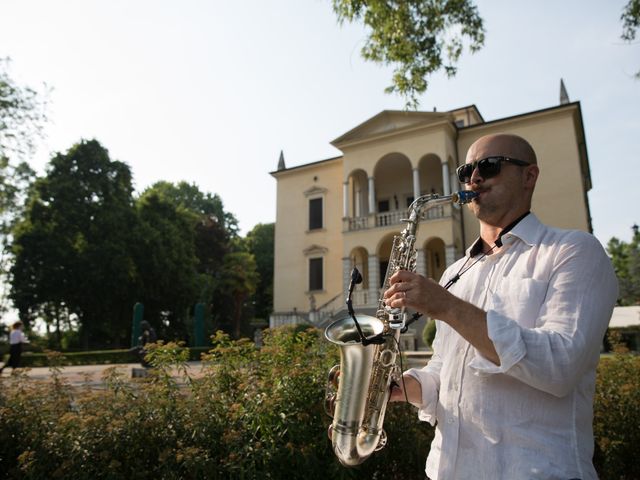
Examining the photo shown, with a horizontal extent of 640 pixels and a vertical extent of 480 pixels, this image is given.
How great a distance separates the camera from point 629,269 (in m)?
49.6

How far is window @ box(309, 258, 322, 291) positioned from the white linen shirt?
85.1 feet

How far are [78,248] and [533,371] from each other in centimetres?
3317

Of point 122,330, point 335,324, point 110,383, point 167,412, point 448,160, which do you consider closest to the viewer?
point 335,324

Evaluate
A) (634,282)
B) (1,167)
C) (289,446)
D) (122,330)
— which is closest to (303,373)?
(289,446)

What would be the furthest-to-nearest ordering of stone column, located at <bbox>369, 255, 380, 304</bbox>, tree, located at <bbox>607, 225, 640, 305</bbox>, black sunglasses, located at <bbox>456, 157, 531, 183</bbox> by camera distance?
1. tree, located at <bbox>607, 225, 640, 305</bbox>
2. stone column, located at <bbox>369, 255, 380, 304</bbox>
3. black sunglasses, located at <bbox>456, 157, 531, 183</bbox>

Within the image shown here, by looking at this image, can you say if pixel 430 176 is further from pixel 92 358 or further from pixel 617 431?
pixel 617 431

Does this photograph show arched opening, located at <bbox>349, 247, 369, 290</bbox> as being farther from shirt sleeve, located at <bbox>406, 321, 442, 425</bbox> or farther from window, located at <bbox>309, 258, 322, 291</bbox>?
shirt sleeve, located at <bbox>406, 321, 442, 425</bbox>

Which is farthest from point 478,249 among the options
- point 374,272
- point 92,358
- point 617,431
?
point 92,358

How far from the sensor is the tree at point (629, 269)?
3975cm

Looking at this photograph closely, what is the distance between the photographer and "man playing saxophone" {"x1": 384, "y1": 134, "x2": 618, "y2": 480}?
155cm

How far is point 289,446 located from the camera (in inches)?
138

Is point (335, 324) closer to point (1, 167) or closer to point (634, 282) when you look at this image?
point (1, 167)

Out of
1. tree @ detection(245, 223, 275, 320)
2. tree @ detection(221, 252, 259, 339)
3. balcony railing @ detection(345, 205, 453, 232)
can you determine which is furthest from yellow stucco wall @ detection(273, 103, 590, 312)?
tree @ detection(245, 223, 275, 320)

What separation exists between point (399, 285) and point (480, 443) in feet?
2.25
